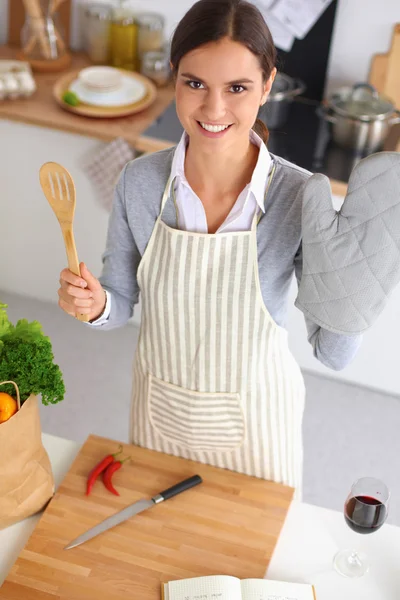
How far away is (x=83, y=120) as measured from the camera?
2.57 metres

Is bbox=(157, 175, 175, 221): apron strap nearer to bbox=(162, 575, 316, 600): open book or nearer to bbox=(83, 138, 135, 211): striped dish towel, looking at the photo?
bbox=(162, 575, 316, 600): open book

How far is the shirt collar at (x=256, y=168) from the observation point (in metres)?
1.32

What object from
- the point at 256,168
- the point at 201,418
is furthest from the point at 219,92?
the point at 201,418

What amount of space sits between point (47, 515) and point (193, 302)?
1.47ft

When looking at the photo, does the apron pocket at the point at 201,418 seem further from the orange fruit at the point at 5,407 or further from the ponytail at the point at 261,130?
the ponytail at the point at 261,130

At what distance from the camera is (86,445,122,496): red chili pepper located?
1388 mm

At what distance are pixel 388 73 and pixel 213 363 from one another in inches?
61.2

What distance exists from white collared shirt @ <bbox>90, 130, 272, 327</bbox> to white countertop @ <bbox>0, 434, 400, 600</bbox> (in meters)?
0.52

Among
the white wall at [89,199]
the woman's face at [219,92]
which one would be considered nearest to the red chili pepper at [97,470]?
the woman's face at [219,92]

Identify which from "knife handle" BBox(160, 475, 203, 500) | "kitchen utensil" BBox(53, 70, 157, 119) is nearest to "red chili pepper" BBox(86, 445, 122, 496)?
"knife handle" BBox(160, 475, 203, 500)

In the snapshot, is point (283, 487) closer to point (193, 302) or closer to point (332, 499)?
point (193, 302)

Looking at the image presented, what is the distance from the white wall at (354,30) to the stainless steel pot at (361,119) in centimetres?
14

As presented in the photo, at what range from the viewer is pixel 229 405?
1.52 meters

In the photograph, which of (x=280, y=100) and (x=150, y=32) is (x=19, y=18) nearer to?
(x=150, y=32)
